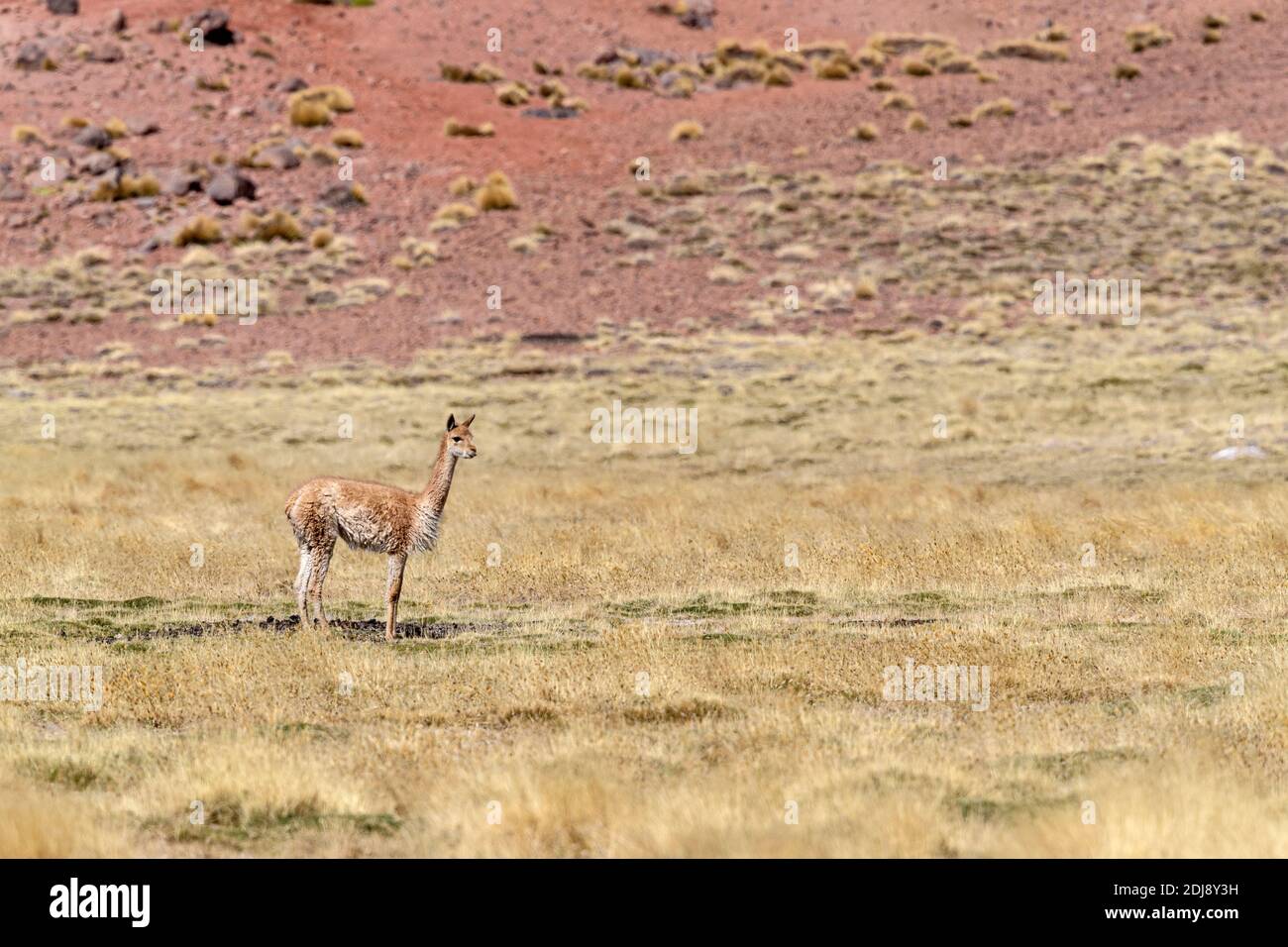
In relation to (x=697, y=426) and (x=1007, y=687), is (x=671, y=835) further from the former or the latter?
(x=697, y=426)

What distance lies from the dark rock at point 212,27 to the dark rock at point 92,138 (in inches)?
268

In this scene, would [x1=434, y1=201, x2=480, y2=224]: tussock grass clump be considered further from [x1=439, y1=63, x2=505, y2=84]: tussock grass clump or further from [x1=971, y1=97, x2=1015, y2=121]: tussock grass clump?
[x1=971, y1=97, x2=1015, y2=121]: tussock grass clump

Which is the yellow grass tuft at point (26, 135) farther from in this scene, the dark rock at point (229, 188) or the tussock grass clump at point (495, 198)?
the tussock grass clump at point (495, 198)

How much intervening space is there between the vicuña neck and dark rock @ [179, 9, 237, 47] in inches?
1954

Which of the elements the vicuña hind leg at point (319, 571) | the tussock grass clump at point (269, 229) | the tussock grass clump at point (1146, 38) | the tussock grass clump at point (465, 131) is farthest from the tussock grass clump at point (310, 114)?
the vicuña hind leg at point (319, 571)

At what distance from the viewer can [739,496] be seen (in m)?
25.0

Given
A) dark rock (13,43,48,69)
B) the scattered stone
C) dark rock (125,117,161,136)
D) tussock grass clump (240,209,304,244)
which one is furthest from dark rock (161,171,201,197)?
the scattered stone

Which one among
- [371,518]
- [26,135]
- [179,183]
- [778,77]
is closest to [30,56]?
[26,135]

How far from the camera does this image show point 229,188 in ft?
172

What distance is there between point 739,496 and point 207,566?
29.1 ft

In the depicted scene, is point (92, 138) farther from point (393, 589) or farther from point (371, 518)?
point (393, 589)

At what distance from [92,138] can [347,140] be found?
8.15m

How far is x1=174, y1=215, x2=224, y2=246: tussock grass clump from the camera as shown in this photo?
51.0 metres

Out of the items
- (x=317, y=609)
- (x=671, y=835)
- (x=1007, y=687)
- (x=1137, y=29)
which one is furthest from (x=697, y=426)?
(x=1137, y=29)
